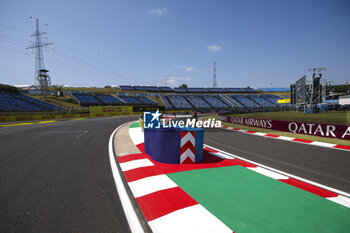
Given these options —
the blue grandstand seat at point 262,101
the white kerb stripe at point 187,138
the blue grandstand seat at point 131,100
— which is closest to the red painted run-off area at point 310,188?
the white kerb stripe at point 187,138

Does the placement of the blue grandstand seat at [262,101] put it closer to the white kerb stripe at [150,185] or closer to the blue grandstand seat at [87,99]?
the blue grandstand seat at [87,99]

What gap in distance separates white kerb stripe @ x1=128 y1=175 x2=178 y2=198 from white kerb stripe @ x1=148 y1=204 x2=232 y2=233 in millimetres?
863

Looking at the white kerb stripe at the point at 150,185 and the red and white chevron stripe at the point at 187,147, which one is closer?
the white kerb stripe at the point at 150,185

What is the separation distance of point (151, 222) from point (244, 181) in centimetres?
245

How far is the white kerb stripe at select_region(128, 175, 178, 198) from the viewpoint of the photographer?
3332mm

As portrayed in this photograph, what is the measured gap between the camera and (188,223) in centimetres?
240

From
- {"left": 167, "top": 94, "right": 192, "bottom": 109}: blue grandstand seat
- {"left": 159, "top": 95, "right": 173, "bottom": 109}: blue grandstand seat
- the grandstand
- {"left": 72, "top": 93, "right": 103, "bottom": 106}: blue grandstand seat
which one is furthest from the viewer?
{"left": 167, "top": 94, "right": 192, "bottom": 109}: blue grandstand seat

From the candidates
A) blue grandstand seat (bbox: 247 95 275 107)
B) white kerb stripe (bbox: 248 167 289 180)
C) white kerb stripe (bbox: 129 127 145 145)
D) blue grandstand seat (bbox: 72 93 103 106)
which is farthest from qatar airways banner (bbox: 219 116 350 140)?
blue grandstand seat (bbox: 247 95 275 107)

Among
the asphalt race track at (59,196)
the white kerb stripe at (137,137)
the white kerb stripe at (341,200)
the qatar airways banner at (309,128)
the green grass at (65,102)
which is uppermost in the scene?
the green grass at (65,102)

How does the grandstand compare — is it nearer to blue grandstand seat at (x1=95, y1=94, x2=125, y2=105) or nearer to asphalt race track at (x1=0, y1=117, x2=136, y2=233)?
blue grandstand seat at (x1=95, y1=94, x2=125, y2=105)

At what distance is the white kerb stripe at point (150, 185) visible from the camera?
10.9ft

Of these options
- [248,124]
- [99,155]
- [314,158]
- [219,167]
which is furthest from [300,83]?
[99,155]

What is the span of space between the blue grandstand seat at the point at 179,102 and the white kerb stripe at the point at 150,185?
5604 centimetres

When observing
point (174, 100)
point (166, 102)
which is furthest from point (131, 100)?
point (174, 100)
